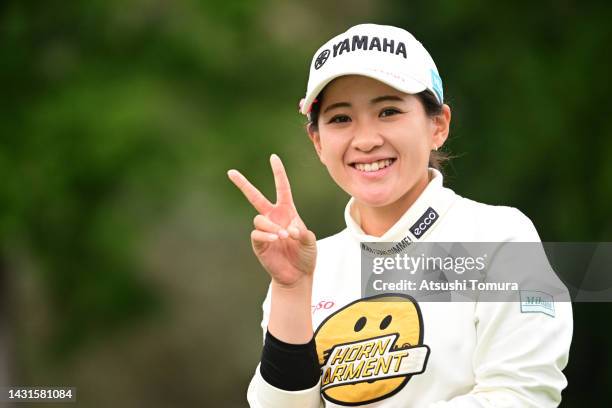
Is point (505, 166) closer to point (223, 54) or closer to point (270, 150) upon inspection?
point (270, 150)

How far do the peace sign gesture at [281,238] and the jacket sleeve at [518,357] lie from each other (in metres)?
0.49

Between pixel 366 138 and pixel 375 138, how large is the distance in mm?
25

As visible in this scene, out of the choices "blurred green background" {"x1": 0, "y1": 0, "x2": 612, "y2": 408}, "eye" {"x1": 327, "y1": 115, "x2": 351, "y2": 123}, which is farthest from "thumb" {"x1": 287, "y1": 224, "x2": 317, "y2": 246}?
"blurred green background" {"x1": 0, "y1": 0, "x2": 612, "y2": 408}

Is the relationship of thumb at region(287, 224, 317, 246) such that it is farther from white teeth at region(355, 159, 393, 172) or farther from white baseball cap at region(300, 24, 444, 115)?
white baseball cap at region(300, 24, 444, 115)

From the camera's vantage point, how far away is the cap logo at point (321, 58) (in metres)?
2.95

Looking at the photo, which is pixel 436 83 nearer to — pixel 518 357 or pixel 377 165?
pixel 377 165

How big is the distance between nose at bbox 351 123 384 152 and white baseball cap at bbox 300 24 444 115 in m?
0.14

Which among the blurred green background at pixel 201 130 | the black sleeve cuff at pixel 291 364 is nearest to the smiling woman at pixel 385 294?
the black sleeve cuff at pixel 291 364

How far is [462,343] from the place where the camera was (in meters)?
2.72

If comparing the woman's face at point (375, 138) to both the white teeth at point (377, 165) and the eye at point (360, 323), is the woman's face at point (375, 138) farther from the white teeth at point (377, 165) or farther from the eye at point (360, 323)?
the eye at point (360, 323)

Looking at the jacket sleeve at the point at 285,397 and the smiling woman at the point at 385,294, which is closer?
the smiling woman at the point at 385,294

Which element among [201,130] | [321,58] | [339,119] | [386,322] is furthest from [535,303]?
[201,130]

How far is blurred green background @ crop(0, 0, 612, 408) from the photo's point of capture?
26.8 ft

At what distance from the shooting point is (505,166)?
881 centimetres
